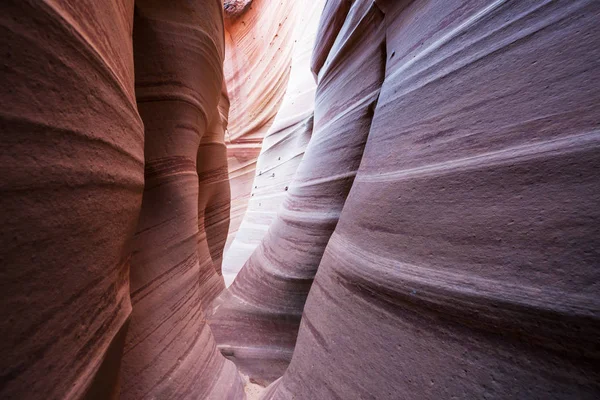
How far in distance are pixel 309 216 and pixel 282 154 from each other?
4.03 ft

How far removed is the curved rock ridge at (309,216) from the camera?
2.76 ft

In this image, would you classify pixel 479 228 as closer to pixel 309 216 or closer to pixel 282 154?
pixel 309 216

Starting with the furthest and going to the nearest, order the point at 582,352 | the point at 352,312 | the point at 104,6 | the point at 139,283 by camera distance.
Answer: the point at 139,283, the point at 352,312, the point at 104,6, the point at 582,352

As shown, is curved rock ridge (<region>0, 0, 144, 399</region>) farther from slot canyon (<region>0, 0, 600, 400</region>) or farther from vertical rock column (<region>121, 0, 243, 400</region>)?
vertical rock column (<region>121, 0, 243, 400</region>)

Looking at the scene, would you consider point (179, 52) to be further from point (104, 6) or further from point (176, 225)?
point (176, 225)

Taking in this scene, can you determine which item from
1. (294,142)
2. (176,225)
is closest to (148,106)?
(176,225)

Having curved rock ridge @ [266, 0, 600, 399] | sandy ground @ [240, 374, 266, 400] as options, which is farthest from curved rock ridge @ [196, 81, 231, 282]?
curved rock ridge @ [266, 0, 600, 399]

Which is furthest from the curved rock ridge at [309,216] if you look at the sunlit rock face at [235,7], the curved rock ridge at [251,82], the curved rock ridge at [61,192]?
the sunlit rock face at [235,7]

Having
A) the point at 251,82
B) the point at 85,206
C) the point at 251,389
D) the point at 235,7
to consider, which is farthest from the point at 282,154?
the point at 235,7

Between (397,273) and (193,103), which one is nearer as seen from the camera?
(397,273)

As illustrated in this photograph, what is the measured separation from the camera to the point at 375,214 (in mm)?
521

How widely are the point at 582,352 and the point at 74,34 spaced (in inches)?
27.7

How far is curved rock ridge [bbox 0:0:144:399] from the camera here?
0.26m

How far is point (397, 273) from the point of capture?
438 mm
